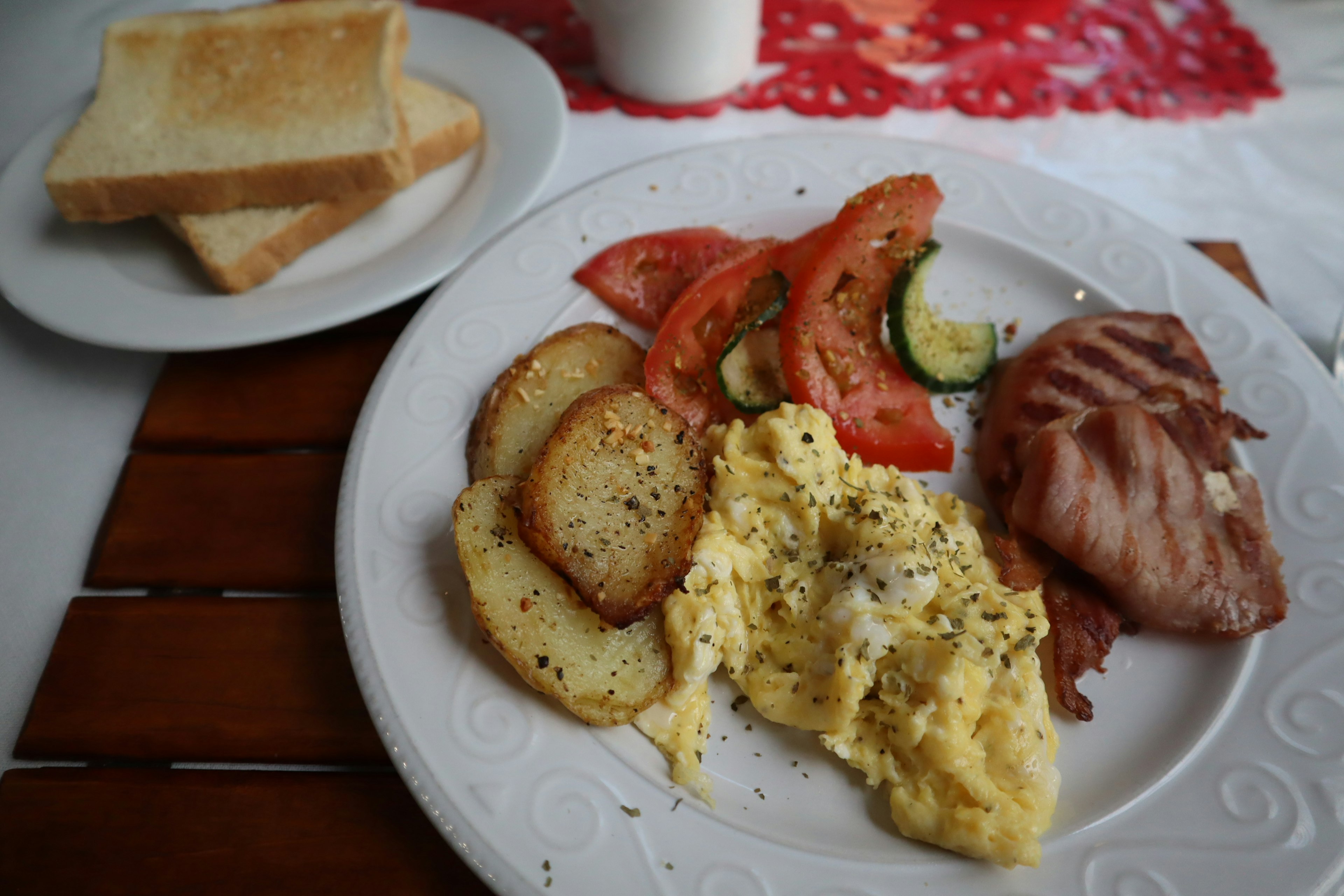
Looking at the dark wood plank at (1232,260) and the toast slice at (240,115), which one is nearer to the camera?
the toast slice at (240,115)

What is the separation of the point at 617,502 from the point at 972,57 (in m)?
2.88

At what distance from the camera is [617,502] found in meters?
1.78

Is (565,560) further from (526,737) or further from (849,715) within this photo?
(849,715)

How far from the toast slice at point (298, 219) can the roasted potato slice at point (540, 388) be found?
0.94m

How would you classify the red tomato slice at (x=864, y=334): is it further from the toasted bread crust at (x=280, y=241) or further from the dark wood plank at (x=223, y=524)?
the toasted bread crust at (x=280, y=241)

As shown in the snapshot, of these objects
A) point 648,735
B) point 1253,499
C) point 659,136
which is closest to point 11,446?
point 648,735

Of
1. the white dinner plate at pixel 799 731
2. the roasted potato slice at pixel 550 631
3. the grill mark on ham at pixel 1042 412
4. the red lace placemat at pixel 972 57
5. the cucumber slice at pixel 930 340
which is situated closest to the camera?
the white dinner plate at pixel 799 731

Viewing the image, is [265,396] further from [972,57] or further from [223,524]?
[972,57]

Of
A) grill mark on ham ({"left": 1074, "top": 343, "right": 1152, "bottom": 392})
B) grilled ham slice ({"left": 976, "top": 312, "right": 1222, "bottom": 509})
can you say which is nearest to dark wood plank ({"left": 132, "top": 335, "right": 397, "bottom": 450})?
grilled ham slice ({"left": 976, "top": 312, "right": 1222, "bottom": 509})

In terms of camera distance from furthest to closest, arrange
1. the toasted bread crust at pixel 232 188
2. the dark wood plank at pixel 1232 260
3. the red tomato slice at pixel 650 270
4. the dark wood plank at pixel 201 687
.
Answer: the dark wood plank at pixel 1232 260 < the toasted bread crust at pixel 232 188 < the red tomato slice at pixel 650 270 < the dark wood plank at pixel 201 687

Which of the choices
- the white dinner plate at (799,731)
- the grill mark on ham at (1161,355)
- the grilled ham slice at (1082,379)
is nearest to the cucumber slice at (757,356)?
the white dinner plate at (799,731)

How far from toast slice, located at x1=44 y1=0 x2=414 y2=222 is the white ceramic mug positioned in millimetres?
778

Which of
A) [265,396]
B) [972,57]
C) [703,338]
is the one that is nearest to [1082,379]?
[703,338]

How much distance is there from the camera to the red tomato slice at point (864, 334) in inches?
84.4
